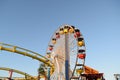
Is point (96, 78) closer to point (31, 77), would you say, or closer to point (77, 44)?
point (77, 44)

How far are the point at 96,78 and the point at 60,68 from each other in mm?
10180

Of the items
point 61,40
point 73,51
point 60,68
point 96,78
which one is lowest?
point 96,78

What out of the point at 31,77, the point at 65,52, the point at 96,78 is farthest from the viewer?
the point at 31,77

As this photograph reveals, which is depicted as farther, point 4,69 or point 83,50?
point 4,69

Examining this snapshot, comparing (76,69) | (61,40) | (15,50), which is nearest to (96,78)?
(76,69)

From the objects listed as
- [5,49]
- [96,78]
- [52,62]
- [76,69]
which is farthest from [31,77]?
[96,78]

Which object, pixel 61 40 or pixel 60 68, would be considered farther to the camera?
pixel 61 40

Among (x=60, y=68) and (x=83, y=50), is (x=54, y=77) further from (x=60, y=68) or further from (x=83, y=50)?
(x=83, y=50)

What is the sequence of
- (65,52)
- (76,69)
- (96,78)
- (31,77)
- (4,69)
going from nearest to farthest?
(96,78) → (76,69) → (65,52) → (4,69) → (31,77)

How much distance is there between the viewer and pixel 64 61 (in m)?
42.1

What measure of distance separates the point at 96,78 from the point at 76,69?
5908mm

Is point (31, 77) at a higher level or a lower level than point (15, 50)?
lower

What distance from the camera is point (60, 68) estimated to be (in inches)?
1684

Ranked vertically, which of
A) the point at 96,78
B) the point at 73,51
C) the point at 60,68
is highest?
the point at 73,51
